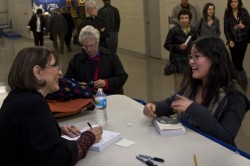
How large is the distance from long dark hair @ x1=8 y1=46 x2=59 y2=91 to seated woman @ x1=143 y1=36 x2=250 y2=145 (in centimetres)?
84

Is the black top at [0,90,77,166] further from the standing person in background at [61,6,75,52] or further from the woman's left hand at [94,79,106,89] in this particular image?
the standing person in background at [61,6,75,52]

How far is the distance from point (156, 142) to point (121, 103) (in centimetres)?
96

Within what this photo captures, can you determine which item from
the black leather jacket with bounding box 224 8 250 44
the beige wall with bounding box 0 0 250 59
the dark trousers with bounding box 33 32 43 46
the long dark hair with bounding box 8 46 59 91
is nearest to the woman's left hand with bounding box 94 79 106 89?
the long dark hair with bounding box 8 46 59 91

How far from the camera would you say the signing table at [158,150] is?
6.09 feet

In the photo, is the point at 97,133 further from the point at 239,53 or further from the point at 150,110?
the point at 239,53

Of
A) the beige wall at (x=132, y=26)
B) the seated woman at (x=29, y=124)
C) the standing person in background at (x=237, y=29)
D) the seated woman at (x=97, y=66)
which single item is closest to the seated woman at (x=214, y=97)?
the seated woman at (x=29, y=124)

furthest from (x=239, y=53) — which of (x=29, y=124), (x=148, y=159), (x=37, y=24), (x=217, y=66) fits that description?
(x=37, y=24)

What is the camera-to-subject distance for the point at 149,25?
9.35 metres

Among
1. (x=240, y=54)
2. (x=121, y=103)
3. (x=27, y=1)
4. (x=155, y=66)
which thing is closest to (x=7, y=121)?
(x=121, y=103)

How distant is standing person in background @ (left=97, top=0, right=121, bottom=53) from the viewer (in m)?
7.97

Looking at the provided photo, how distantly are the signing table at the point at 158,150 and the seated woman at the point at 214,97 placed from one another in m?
0.11

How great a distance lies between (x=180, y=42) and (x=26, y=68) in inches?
147

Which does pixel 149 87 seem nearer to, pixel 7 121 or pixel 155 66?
pixel 155 66

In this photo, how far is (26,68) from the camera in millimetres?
1794
